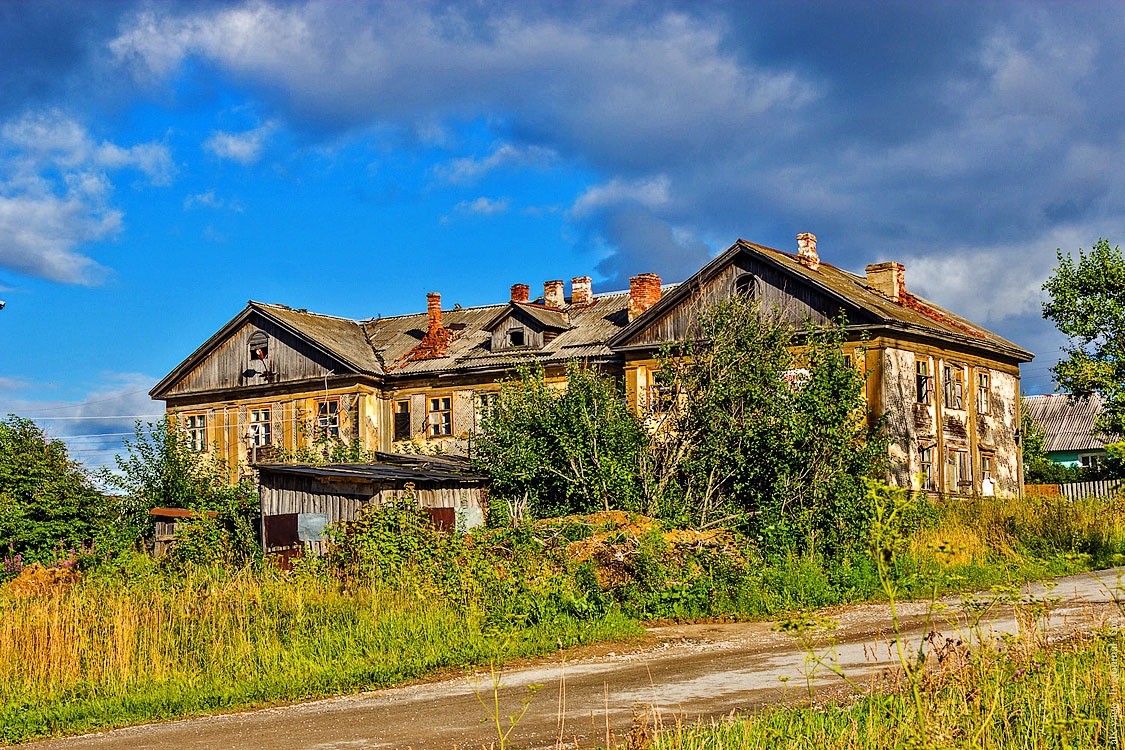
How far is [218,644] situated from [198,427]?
31.8 metres

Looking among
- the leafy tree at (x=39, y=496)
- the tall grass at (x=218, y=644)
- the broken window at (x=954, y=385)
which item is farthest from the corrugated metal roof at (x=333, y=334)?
the tall grass at (x=218, y=644)

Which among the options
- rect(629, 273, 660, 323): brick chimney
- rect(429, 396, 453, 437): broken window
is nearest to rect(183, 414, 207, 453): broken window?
rect(429, 396, 453, 437): broken window

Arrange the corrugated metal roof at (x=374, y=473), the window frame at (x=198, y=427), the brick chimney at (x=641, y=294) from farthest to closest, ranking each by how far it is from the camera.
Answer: the window frame at (x=198, y=427), the brick chimney at (x=641, y=294), the corrugated metal roof at (x=374, y=473)

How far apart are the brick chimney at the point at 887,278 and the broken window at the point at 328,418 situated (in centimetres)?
1907

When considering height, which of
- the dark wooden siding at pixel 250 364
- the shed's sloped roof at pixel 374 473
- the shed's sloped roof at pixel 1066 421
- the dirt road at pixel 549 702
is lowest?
the dirt road at pixel 549 702

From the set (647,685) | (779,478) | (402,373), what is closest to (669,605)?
(779,478)

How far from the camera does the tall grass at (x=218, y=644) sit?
11625mm

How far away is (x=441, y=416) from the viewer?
40406mm

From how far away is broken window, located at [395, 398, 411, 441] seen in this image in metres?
41.0

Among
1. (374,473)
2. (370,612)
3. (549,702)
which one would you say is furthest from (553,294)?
(549,702)

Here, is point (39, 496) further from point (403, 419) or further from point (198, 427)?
point (198, 427)

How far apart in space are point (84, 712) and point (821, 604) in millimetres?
11305

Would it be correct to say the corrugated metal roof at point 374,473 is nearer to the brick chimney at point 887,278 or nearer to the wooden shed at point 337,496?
the wooden shed at point 337,496

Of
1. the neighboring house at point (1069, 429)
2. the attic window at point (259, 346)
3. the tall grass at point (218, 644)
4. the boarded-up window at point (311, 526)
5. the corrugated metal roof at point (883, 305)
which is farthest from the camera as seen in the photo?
the neighboring house at point (1069, 429)
